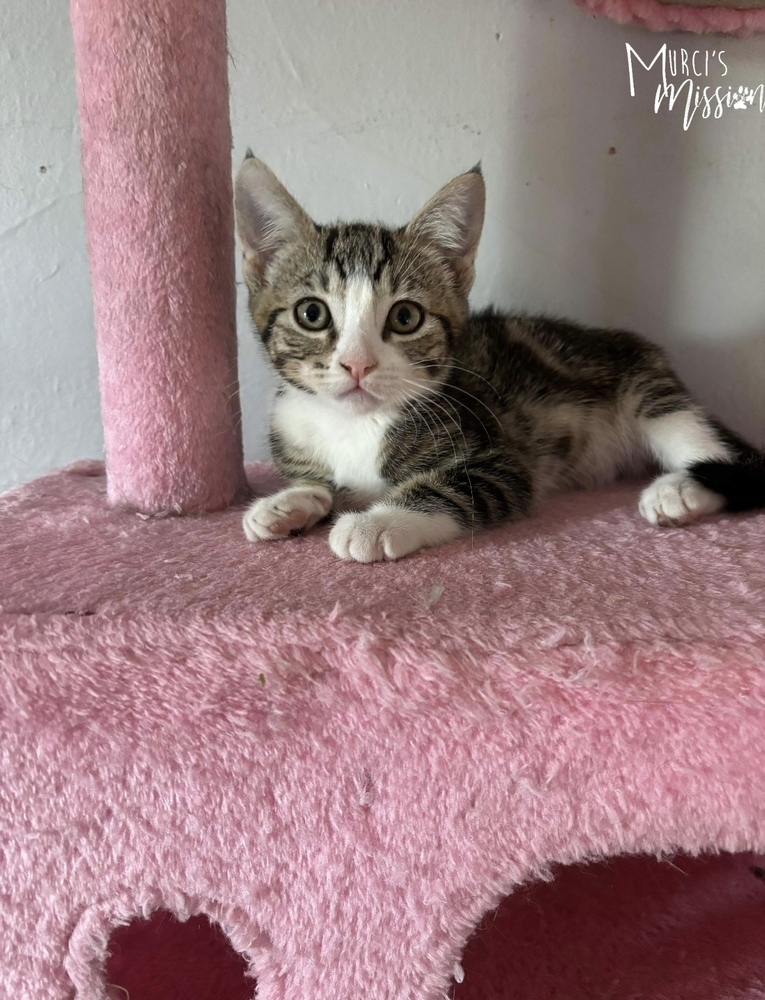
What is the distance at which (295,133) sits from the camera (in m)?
1.10

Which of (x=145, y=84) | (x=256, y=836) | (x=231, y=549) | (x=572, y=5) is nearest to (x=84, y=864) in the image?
(x=256, y=836)

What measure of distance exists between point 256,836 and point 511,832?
0.21 metres

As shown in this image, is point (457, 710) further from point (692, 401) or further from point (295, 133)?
point (295, 133)

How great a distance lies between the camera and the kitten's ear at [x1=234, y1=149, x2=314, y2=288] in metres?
0.82

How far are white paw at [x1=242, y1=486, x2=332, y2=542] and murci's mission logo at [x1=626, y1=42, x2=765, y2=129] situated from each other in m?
0.92

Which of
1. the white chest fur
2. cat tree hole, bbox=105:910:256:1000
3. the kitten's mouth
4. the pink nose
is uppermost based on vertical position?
the pink nose

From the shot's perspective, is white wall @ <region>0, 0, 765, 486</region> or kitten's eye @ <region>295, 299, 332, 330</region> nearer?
kitten's eye @ <region>295, 299, 332, 330</region>

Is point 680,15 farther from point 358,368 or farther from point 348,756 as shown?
point 348,756

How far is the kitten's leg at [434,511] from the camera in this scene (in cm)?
67

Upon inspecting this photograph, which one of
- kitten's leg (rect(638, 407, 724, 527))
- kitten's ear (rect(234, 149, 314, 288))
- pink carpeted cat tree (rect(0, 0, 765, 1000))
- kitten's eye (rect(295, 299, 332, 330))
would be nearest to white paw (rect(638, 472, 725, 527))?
kitten's leg (rect(638, 407, 724, 527))

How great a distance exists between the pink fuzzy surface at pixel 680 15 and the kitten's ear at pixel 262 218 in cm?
63

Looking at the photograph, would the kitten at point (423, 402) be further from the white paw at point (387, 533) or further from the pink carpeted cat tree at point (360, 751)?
the pink carpeted cat tree at point (360, 751)

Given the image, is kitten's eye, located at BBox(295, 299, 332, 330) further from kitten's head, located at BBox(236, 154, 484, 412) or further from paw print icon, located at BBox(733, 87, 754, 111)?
paw print icon, located at BBox(733, 87, 754, 111)

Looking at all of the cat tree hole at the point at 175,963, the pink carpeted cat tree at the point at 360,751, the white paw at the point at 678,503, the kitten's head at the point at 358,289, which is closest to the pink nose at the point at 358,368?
the kitten's head at the point at 358,289
